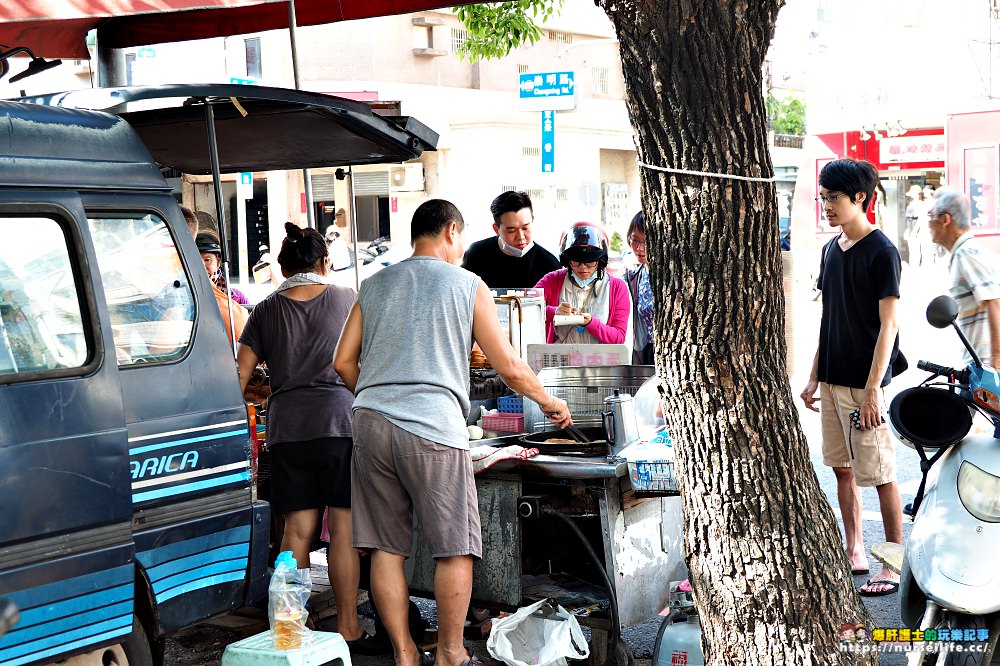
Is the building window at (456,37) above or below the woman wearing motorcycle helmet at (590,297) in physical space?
above

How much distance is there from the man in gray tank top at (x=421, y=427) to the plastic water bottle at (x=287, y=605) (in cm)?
31

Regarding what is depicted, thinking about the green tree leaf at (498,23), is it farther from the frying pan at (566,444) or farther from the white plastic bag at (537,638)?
the white plastic bag at (537,638)

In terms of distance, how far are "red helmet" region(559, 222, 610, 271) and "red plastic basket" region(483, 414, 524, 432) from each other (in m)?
1.29

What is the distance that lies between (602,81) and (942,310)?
30.1 meters

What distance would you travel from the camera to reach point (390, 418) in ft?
14.5

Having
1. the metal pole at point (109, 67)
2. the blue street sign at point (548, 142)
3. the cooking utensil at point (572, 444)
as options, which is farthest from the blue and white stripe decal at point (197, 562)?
the blue street sign at point (548, 142)

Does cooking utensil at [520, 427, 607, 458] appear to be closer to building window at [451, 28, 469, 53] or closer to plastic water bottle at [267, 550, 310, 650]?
plastic water bottle at [267, 550, 310, 650]

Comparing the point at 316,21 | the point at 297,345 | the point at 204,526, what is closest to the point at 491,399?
the point at 297,345

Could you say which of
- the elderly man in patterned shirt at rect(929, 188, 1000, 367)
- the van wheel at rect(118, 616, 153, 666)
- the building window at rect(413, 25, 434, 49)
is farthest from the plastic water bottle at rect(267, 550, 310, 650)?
the building window at rect(413, 25, 434, 49)

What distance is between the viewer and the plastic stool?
4082mm

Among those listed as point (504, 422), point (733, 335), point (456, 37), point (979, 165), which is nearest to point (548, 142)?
point (979, 165)

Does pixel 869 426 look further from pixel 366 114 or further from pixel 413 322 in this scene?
pixel 366 114

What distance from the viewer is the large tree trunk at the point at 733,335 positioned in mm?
3623

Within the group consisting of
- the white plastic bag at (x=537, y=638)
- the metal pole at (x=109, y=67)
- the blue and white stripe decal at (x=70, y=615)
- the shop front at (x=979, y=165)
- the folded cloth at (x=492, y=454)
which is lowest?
the white plastic bag at (x=537, y=638)
